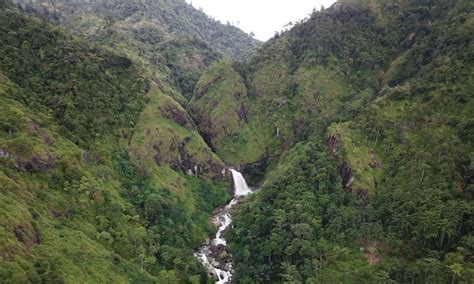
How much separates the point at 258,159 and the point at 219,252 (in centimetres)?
4443

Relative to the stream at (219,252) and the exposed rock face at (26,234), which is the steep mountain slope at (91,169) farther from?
the stream at (219,252)

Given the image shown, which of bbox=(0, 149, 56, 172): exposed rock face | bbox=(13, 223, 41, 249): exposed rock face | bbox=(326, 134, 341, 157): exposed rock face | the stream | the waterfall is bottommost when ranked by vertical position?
the stream

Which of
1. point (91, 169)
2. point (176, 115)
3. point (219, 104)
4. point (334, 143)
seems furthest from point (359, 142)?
point (91, 169)

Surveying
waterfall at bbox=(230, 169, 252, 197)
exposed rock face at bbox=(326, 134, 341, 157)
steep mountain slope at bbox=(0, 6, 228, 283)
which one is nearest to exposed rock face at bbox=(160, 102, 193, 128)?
steep mountain slope at bbox=(0, 6, 228, 283)

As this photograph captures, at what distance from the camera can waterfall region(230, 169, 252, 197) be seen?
396 feet

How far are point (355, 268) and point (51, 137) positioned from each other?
6885 cm

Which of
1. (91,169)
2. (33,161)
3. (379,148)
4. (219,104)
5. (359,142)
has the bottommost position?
(379,148)

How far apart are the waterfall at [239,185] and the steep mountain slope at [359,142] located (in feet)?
19.1

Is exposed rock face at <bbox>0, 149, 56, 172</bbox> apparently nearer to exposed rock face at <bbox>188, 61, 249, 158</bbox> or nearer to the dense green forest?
the dense green forest

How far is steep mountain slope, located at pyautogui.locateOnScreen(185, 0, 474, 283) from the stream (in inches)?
129

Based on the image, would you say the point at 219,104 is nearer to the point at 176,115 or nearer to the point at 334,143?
the point at 176,115

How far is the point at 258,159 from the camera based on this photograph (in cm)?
13125

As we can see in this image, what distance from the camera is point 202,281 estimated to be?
82.0 metres

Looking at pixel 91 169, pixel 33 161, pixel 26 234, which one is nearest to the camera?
pixel 26 234
